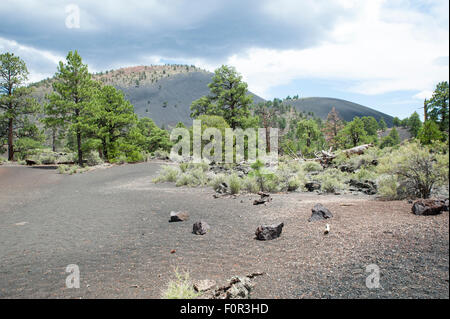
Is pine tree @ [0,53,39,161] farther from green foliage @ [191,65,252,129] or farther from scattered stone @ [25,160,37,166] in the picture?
green foliage @ [191,65,252,129]

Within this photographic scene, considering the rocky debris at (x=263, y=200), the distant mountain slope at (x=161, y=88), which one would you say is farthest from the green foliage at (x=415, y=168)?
the distant mountain slope at (x=161, y=88)

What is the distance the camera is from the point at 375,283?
2543 mm

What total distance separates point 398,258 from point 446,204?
1531mm

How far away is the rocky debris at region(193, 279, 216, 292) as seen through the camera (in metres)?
2.94

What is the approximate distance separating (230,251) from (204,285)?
120cm

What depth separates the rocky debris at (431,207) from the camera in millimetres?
→ 3586

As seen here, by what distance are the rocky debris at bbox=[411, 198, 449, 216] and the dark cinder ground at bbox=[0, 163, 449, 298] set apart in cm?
17

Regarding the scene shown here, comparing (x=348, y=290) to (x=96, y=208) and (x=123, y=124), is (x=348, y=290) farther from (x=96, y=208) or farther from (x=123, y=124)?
(x=123, y=124)

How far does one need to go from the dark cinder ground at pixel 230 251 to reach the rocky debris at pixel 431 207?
170 millimetres

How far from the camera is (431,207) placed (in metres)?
3.65

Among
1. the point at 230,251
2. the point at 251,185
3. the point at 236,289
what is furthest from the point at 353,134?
the point at 236,289

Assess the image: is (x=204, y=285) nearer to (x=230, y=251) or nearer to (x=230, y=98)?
(x=230, y=251)

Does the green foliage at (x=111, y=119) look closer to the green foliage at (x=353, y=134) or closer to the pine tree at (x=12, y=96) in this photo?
the pine tree at (x=12, y=96)
